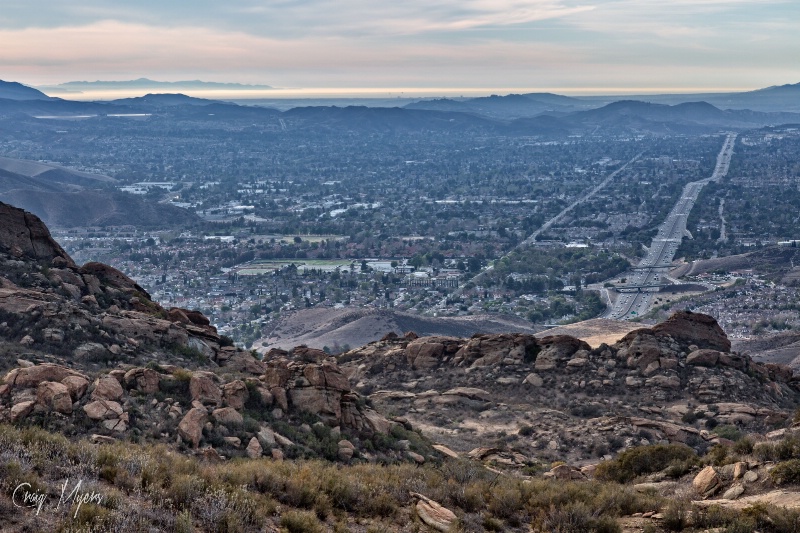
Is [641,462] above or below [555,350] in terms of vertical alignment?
above

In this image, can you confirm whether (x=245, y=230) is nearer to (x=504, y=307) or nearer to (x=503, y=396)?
(x=504, y=307)

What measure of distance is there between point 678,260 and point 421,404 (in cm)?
6180

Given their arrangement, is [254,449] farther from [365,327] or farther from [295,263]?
[295,263]

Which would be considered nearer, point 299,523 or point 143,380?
point 299,523

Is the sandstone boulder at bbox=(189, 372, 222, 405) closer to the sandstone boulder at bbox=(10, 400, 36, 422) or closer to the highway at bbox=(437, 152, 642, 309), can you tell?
the sandstone boulder at bbox=(10, 400, 36, 422)

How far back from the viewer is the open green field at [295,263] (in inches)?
2977

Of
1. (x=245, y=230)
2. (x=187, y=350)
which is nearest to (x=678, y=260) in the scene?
(x=245, y=230)

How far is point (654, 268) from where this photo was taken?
245ft

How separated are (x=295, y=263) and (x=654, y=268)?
32.4 meters

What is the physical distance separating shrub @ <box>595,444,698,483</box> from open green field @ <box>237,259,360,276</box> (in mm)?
61194

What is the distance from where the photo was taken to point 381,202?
125000 mm

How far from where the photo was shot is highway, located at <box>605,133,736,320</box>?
58.8 metres

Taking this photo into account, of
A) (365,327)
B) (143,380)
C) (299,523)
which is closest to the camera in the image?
(299,523)

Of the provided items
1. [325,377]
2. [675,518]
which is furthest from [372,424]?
[675,518]
